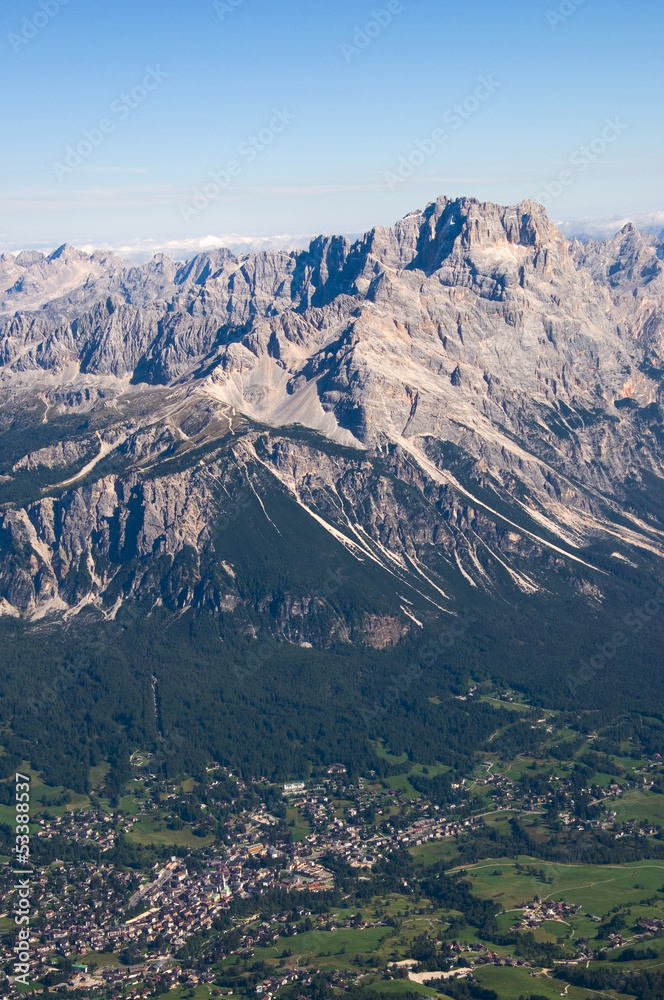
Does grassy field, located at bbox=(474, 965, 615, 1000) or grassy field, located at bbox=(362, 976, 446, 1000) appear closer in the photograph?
grassy field, located at bbox=(474, 965, 615, 1000)

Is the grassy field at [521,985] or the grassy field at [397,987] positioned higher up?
the grassy field at [521,985]

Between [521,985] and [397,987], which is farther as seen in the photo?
[397,987]

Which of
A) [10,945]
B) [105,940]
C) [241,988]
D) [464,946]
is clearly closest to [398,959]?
[464,946]

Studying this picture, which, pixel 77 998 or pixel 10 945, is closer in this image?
pixel 77 998

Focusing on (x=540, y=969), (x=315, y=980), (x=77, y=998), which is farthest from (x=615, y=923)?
(x=77, y=998)

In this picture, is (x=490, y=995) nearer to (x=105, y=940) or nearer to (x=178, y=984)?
(x=178, y=984)

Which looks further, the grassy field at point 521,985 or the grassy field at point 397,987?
the grassy field at point 397,987

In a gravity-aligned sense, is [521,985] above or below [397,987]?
above

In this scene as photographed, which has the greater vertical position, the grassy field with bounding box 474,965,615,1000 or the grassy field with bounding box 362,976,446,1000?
the grassy field with bounding box 474,965,615,1000

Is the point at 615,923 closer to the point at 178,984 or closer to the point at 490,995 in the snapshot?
the point at 490,995
